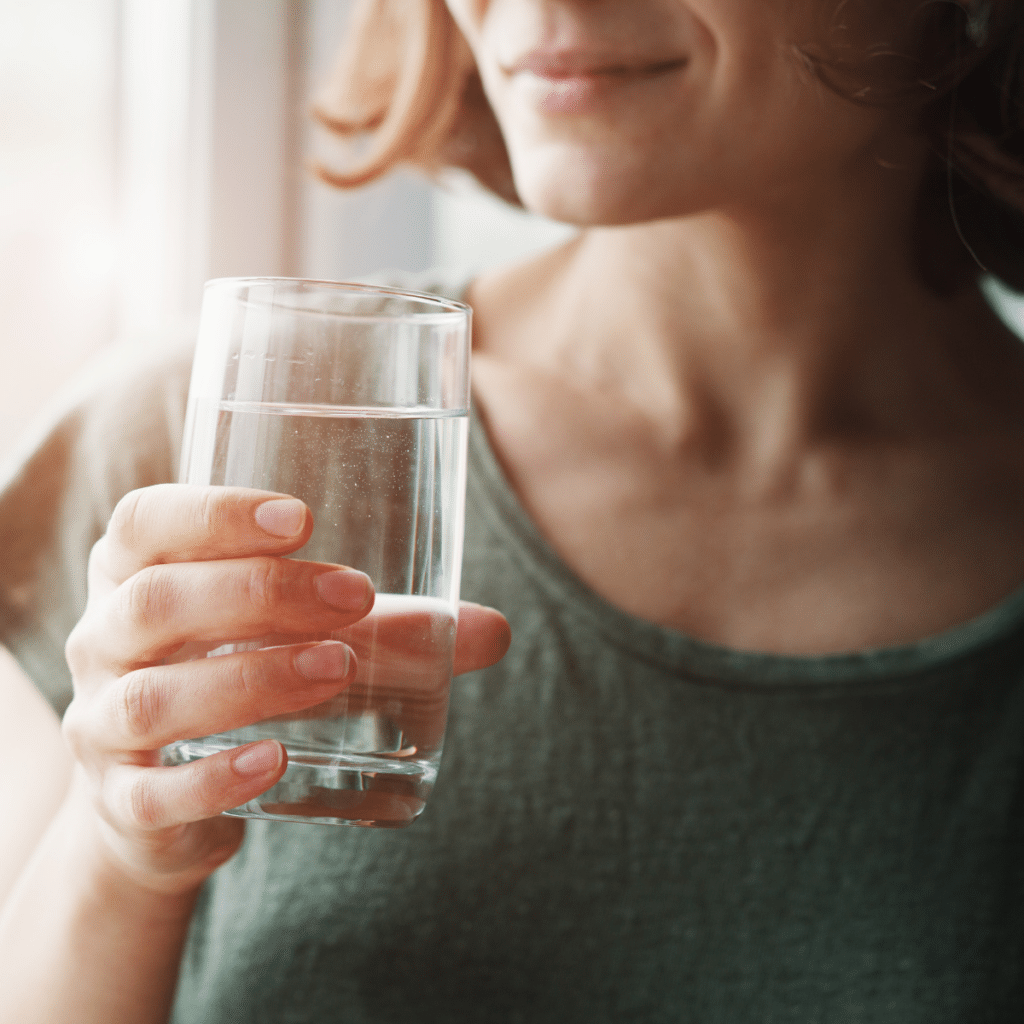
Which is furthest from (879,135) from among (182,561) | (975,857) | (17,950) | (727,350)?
(17,950)

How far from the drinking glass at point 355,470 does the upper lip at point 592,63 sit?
27cm

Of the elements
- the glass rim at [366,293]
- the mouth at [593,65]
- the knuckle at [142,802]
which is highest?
the mouth at [593,65]

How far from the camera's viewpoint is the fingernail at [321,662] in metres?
0.40

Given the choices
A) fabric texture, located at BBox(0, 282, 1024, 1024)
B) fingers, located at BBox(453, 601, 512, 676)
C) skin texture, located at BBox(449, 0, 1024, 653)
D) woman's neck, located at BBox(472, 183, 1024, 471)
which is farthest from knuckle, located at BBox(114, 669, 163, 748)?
woman's neck, located at BBox(472, 183, 1024, 471)

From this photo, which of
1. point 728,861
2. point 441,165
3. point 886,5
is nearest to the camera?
point 886,5

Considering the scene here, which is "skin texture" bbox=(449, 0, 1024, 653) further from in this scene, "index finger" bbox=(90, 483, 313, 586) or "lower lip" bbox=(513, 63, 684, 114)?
"index finger" bbox=(90, 483, 313, 586)

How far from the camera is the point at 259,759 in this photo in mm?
415

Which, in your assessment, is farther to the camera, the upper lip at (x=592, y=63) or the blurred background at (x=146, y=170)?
the blurred background at (x=146, y=170)

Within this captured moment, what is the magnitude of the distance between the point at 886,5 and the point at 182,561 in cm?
52

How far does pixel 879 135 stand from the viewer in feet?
2.73

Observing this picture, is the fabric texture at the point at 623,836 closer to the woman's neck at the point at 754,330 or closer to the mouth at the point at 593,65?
the woman's neck at the point at 754,330

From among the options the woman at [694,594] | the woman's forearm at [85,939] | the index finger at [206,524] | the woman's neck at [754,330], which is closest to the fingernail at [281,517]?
the index finger at [206,524]

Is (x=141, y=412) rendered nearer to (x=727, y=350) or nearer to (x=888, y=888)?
(x=727, y=350)

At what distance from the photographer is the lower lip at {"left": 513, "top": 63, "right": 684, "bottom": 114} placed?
0.65 metres
